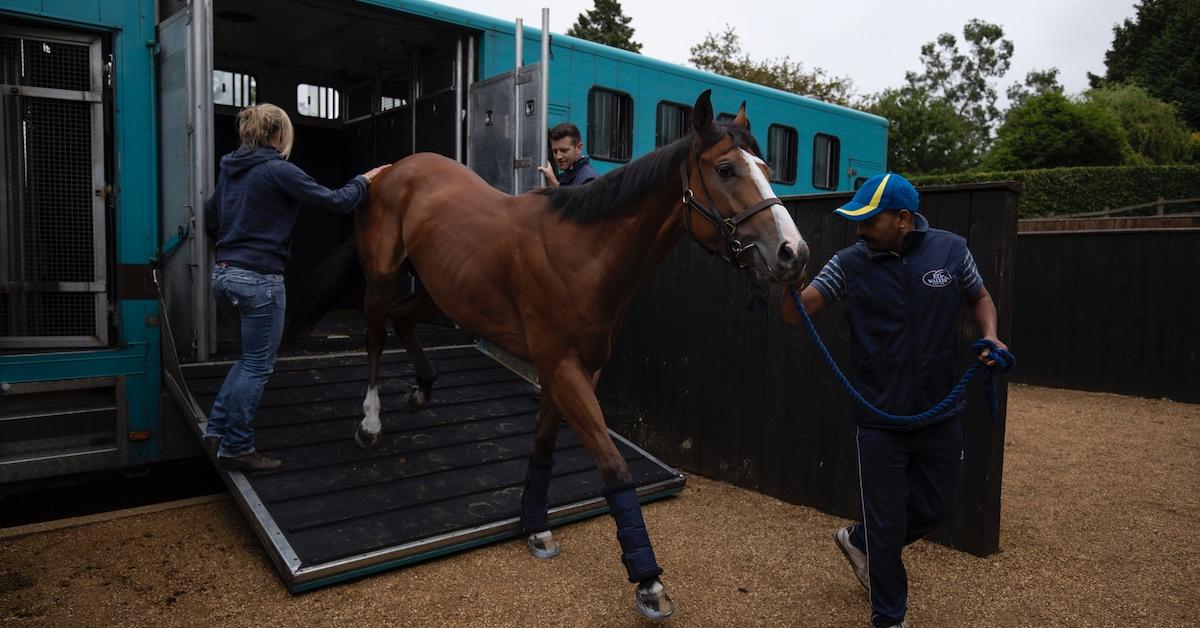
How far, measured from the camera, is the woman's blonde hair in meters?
3.67

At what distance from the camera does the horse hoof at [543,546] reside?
3.55 m

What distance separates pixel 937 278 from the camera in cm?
258

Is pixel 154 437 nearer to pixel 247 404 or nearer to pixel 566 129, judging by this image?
pixel 247 404

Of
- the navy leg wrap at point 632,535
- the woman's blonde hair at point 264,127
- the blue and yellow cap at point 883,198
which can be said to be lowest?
the navy leg wrap at point 632,535

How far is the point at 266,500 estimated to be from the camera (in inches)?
134

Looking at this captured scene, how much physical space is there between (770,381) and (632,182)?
2.08m

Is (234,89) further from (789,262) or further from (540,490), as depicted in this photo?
(789,262)

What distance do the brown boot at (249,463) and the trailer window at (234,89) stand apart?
4.87m

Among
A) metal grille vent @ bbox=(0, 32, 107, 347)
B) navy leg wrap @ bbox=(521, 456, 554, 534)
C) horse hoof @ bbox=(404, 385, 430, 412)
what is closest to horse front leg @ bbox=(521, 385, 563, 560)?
navy leg wrap @ bbox=(521, 456, 554, 534)

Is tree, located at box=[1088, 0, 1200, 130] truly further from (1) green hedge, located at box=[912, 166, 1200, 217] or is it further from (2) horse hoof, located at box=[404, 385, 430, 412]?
(2) horse hoof, located at box=[404, 385, 430, 412]

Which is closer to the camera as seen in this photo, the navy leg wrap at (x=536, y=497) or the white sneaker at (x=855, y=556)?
the white sneaker at (x=855, y=556)

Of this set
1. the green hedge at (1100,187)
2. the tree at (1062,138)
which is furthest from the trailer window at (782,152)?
the tree at (1062,138)

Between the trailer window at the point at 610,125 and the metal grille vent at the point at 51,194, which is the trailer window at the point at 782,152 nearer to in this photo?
the trailer window at the point at 610,125

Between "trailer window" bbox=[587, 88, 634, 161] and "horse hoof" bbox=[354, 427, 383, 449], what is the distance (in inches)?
155
